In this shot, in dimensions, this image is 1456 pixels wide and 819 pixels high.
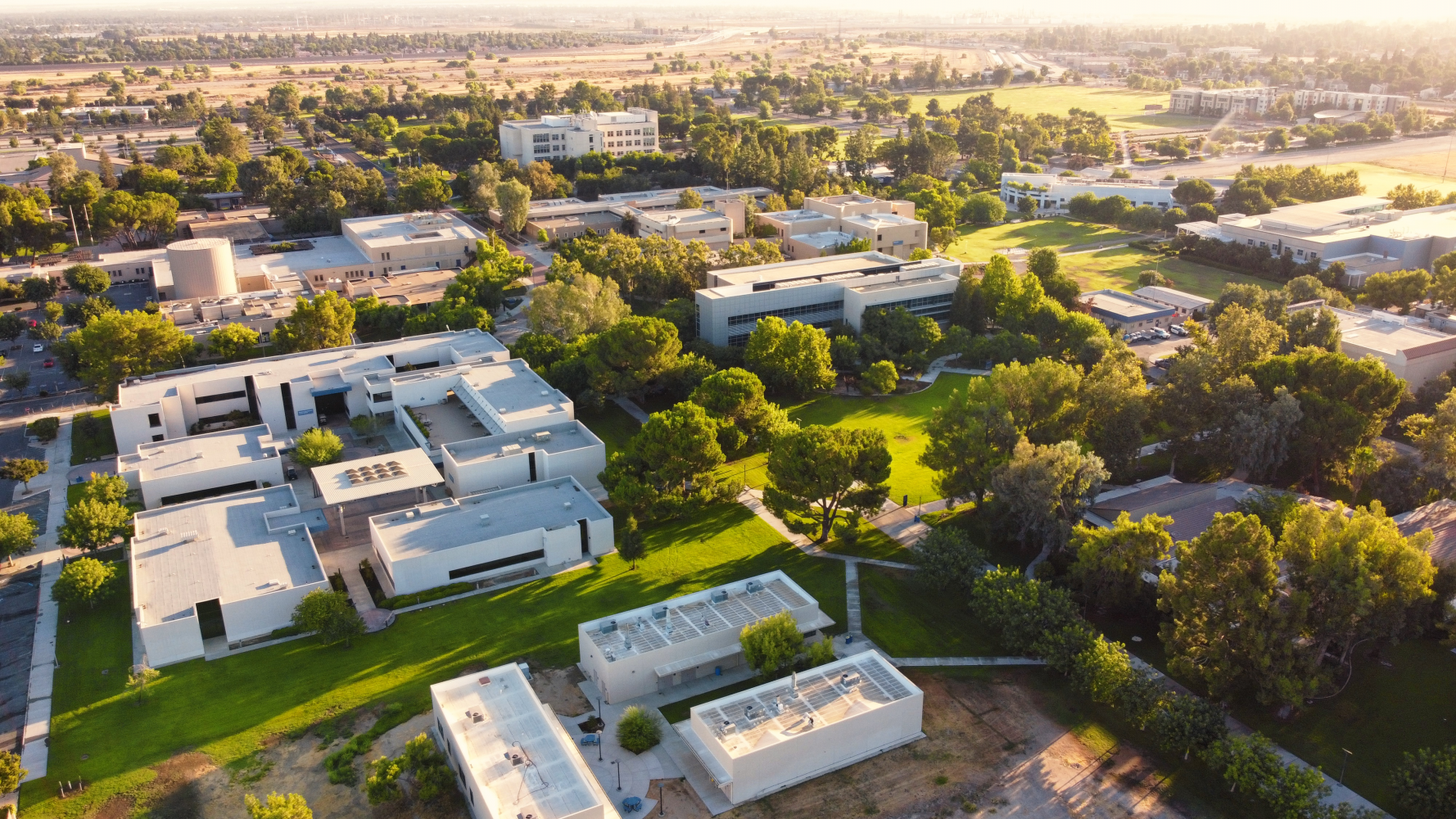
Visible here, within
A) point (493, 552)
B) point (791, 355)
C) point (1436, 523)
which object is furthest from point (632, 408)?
point (1436, 523)

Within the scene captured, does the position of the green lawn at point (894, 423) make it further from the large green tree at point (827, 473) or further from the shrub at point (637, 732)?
the shrub at point (637, 732)

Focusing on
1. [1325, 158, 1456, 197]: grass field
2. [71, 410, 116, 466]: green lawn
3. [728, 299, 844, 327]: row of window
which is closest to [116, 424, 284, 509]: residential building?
[71, 410, 116, 466]: green lawn

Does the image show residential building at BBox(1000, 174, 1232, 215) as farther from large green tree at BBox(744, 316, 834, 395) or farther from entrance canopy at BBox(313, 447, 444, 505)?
entrance canopy at BBox(313, 447, 444, 505)

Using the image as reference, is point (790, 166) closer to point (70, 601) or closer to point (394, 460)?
point (394, 460)

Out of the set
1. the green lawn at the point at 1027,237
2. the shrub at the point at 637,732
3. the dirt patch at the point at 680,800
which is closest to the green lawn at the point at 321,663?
the shrub at the point at 637,732

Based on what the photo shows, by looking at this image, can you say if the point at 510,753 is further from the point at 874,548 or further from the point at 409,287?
the point at 409,287

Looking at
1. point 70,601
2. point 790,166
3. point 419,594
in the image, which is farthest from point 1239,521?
point 790,166
